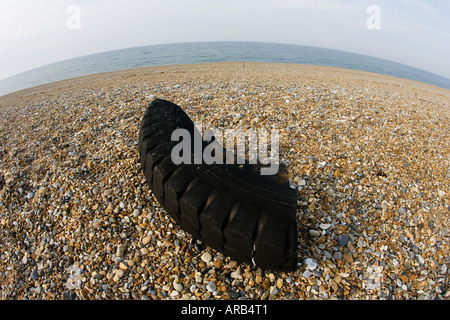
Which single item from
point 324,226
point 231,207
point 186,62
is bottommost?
point 324,226

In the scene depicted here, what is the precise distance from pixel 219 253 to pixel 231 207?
2.49 ft

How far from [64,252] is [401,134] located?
6651 mm

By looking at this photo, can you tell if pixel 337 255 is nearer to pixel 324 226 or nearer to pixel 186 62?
pixel 324 226

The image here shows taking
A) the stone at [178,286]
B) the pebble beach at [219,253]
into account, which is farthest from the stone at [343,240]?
the stone at [178,286]

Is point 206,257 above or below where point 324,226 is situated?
below

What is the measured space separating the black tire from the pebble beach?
404mm

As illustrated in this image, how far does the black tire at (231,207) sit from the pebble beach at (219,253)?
0.40m

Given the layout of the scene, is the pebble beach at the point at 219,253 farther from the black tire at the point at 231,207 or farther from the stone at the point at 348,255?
the black tire at the point at 231,207

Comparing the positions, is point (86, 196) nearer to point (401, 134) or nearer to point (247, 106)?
point (247, 106)

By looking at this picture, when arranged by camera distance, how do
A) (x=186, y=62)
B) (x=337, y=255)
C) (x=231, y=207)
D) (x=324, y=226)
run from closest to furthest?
(x=231, y=207) → (x=337, y=255) → (x=324, y=226) → (x=186, y=62)

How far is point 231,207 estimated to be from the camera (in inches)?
92.7

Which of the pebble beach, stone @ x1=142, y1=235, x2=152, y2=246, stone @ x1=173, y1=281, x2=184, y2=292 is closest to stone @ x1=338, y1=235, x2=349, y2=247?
the pebble beach

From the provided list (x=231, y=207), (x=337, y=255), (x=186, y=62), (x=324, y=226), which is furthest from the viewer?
→ (x=186, y=62)

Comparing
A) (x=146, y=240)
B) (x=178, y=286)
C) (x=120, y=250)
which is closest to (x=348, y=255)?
(x=178, y=286)
